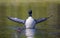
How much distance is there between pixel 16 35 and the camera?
11.2 metres

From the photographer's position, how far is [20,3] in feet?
83.8

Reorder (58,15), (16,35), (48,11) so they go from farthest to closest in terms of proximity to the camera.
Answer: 1. (48,11)
2. (58,15)
3. (16,35)

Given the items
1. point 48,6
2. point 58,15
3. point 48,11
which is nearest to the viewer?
point 58,15

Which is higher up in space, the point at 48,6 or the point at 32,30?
the point at 32,30

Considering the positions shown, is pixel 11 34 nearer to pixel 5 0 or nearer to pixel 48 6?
pixel 48 6

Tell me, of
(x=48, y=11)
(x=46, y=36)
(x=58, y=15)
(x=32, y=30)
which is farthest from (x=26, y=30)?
(x=48, y=11)

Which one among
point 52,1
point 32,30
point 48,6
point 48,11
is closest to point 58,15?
point 48,11

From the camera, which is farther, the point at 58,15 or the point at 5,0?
the point at 5,0

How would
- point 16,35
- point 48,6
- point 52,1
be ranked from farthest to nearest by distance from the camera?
1. point 52,1
2. point 48,6
3. point 16,35

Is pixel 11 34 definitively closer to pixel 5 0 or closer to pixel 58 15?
pixel 58 15

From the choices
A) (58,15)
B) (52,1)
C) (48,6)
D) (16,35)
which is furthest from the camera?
(52,1)

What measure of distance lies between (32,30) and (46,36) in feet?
2.65

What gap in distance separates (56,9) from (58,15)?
→ 7.75 feet

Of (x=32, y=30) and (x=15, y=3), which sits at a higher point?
(x=32, y=30)
